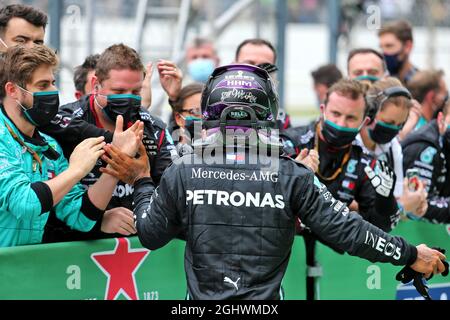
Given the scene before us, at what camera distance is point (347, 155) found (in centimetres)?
624

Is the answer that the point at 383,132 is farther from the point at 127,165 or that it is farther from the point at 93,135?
the point at 127,165

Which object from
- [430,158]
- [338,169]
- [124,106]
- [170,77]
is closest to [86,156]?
[124,106]

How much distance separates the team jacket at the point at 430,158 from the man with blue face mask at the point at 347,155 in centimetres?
75

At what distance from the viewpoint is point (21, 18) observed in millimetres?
5809

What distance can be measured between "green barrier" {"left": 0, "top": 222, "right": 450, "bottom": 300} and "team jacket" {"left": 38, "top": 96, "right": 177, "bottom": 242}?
220 millimetres

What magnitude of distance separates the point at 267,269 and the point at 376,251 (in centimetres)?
54

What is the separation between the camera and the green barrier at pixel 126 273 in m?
4.95

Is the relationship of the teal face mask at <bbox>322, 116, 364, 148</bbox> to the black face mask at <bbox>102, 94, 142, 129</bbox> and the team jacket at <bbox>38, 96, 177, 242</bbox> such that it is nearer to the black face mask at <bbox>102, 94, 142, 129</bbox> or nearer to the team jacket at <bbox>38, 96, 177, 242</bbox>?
the team jacket at <bbox>38, 96, 177, 242</bbox>

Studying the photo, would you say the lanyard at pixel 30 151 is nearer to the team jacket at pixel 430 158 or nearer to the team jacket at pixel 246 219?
the team jacket at pixel 246 219

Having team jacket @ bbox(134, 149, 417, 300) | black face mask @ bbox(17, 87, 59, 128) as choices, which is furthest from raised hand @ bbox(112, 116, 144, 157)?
team jacket @ bbox(134, 149, 417, 300)

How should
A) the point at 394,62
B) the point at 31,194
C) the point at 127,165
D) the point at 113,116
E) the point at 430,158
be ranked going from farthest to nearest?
the point at 394,62
the point at 430,158
the point at 113,116
the point at 127,165
the point at 31,194

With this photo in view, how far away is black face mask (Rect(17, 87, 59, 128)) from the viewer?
4.75 metres

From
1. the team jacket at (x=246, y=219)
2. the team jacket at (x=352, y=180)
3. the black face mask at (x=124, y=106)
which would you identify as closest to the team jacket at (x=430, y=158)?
the team jacket at (x=352, y=180)

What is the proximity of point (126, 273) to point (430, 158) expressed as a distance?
2.82 metres
